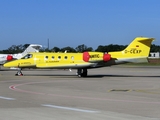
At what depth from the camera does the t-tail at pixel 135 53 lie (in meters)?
34.4

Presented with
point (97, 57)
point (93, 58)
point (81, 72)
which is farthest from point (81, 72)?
point (97, 57)

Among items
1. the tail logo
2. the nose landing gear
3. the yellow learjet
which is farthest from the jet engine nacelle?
the tail logo

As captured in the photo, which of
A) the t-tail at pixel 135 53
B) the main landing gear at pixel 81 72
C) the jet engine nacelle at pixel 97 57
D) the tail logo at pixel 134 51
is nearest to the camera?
the jet engine nacelle at pixel 97 57

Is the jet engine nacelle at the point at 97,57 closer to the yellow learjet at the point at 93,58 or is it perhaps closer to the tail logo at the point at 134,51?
the yellow learjet at the point at 93,58

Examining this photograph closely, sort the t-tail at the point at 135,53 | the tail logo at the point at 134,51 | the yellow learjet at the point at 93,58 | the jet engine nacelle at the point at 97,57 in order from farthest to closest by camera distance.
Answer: the tail logo at the point at 134,51 → the t-tail at the point at 135,53 → the yellow learjet at the point at 93,58 → the jet engine nacelle at the point at 97,57

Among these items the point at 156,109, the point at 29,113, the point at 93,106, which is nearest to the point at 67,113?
the point at 29,113

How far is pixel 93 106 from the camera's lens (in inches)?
554

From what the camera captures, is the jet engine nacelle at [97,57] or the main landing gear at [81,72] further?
the main landing gear at [81,72]

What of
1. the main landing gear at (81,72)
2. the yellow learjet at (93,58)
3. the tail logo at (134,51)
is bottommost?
the main landing gear at (81,72)

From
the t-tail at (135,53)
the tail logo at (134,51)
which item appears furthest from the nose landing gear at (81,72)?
the tail logo at (134,51)

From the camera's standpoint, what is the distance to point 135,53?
3469 centimetres

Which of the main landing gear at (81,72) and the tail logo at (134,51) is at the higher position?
the tail logo at (134,51)

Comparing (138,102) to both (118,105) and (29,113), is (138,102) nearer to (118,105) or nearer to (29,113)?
(118,105)

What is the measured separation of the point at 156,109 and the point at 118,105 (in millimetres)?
1603
